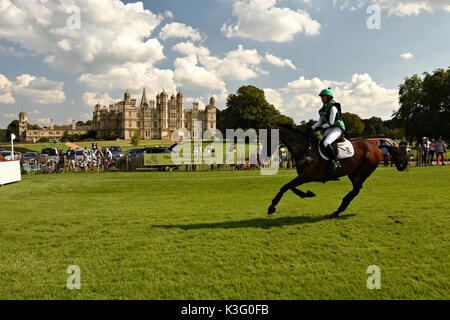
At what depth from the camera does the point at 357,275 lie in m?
4.19

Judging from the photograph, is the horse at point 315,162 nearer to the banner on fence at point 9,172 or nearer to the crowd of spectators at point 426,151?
the banner on fence at point 9,172

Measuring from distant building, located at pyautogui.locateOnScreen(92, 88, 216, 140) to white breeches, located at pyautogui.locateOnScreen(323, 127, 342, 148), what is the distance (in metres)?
122

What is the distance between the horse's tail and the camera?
8.72 meters

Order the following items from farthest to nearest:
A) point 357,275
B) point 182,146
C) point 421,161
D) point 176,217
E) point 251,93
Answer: point 251,93
point 182,146
point 421,161
point 176,217
point 357,275

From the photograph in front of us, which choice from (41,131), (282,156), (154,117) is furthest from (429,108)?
(41,131)

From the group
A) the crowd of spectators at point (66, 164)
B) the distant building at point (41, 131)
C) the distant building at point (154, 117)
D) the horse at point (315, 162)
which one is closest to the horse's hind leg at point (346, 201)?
the horse at point (315, 162)

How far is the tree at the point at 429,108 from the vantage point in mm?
36656

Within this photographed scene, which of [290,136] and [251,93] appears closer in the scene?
[290,136]

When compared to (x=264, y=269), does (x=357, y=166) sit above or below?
above

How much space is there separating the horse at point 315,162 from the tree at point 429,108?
36.0 m

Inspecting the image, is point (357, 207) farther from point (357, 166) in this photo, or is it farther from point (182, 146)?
point (182, 146)
